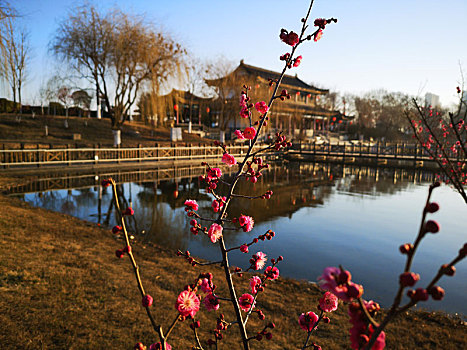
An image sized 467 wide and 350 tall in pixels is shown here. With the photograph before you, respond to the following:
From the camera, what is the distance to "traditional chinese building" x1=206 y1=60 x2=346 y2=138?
2952 centimetres

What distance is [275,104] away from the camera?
3162 centimetres

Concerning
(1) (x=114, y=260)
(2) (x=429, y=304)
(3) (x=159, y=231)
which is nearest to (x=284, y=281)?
(2) (x=429, y=304)

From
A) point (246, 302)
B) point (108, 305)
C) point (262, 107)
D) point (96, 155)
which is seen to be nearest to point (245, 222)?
point (246, 302)

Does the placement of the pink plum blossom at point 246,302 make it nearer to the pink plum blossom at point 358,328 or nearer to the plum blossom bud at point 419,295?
the pink plum blossom at point 358,328

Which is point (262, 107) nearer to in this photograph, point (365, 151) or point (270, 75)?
point (365, 151)

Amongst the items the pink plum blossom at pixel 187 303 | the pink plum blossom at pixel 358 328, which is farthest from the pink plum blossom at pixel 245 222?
the pink plum blossom at pixel 358 328

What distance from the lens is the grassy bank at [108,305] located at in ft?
9.38

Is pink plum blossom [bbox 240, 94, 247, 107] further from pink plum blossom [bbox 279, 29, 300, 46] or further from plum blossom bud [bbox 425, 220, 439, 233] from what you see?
plum blossom bud [bbox 425, 220, 439, 233]

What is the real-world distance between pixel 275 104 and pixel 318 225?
80.0ft

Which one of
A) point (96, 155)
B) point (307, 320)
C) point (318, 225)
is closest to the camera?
point (307, 320)

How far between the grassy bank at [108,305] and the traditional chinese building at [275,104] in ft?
66.6

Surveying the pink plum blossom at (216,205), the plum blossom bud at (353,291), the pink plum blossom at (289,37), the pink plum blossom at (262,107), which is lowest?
the pink plum blossom at (216,205)

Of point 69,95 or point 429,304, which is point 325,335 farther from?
point 69,95

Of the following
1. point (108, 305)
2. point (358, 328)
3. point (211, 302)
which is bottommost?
point (108, 305)
